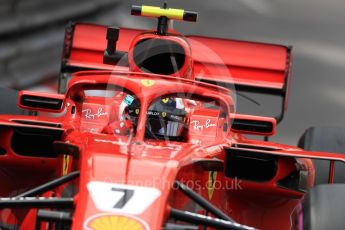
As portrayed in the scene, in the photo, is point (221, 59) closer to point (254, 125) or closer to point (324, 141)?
point (324, 141)

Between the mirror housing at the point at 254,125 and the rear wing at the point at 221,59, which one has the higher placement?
the rear wing at the point at 221,59

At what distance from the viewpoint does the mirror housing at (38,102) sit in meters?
5.08

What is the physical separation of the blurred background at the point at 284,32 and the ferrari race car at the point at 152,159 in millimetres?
2857

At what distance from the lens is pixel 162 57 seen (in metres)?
5.36

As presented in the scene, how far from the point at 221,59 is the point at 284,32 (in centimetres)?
312

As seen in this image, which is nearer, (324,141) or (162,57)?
(162,57)

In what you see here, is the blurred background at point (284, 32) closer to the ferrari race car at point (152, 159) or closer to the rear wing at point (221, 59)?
the rear wing at point (221, 59)

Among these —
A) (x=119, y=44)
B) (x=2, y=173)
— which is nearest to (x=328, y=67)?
(x=119, y=44)

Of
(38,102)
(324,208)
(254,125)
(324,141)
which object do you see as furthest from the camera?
(324,141)

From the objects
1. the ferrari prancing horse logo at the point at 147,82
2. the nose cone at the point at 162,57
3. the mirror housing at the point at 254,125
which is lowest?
the mirror housing at the point at 254,125

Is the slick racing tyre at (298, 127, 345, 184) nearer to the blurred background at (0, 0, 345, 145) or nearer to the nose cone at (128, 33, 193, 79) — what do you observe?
the nose cone at (128, 33, 193, 79)

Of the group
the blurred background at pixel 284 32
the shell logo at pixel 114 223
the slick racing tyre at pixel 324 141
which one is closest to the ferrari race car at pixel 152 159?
the shell logo at pixel 114 223

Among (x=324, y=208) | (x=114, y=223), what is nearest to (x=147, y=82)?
(x=324, y=208)

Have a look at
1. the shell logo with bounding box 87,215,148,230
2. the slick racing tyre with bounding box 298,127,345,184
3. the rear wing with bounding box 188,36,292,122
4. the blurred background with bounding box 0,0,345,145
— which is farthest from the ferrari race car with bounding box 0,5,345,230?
the blurred background with bounding box 0,0,345,145
